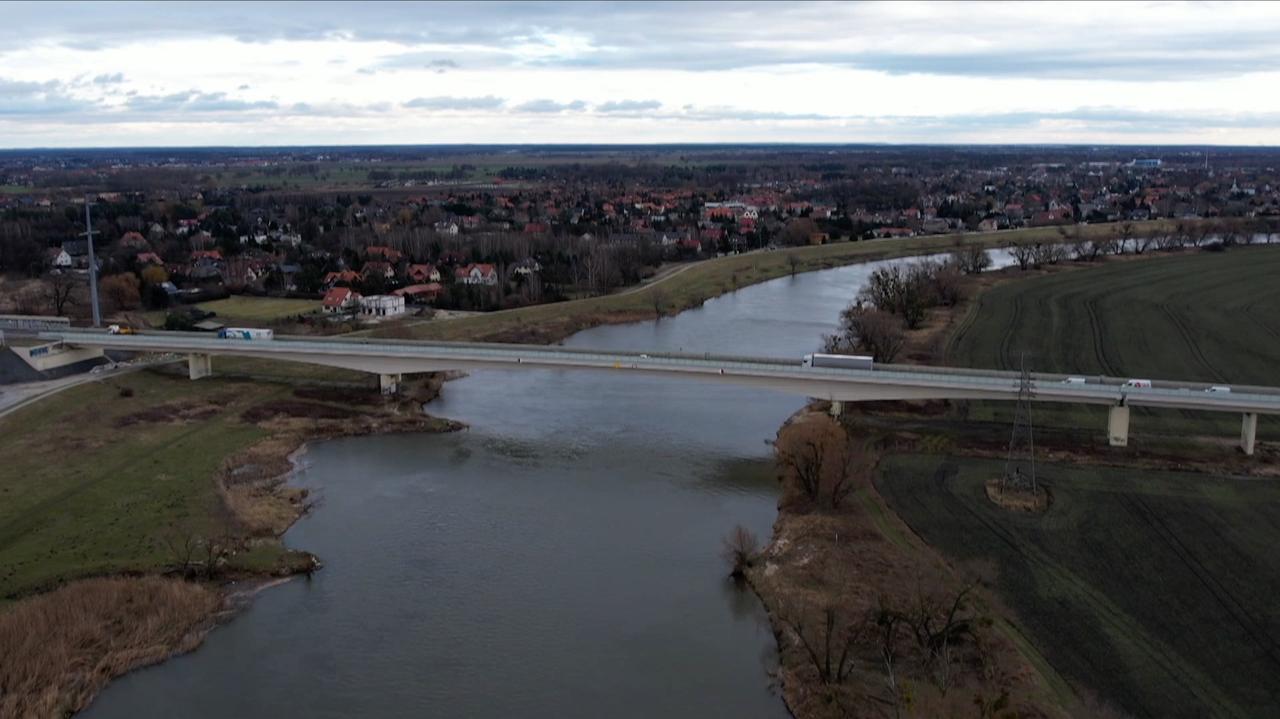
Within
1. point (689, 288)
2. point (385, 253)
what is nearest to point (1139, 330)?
point (689, 288)

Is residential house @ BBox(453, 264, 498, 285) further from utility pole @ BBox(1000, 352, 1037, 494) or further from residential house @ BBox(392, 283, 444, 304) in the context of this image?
utility pole @ BBox(1000, 352, 1037, 494)

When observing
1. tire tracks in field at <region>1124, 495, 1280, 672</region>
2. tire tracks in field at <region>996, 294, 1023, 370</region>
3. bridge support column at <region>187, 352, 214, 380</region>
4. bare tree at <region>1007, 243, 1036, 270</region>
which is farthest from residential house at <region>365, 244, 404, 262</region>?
tire tracks in field at <region>1124, 495, 1280, 672</region>

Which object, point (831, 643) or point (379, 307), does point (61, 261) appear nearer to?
point (379, 307)

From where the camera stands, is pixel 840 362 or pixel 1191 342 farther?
pixel 1191 342

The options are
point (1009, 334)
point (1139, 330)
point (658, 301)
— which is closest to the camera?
point (1009, 334)

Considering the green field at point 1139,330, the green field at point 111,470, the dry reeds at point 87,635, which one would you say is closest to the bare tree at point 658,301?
the green field at point 1139,330

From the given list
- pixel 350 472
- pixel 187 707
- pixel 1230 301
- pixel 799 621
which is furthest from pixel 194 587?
pixel 1230 301

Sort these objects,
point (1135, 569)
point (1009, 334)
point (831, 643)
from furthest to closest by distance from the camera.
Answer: point (1009, 334) → point (1135, 569) → point (831, 643)

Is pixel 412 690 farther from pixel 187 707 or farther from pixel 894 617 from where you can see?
pixel 894 617
